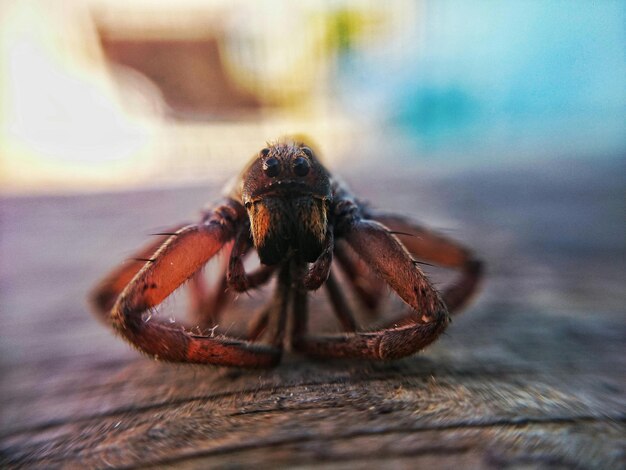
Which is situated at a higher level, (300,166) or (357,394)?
(300,166)

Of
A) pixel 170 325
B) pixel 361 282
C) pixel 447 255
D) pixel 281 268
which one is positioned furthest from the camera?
pixel 361 282

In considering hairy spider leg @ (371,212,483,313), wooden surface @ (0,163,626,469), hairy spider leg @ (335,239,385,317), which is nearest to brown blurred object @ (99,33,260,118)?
wooden surface @ (0,163,626,469)

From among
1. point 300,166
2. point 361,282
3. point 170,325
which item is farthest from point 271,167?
point 361,282

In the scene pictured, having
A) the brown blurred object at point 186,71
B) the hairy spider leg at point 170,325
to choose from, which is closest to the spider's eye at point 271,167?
the hairy spider leg at point 170,325

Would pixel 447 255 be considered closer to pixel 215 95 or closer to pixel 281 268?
pixel 281 268

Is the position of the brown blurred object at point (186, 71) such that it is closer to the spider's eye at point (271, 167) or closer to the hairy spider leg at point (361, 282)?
the hairy spider leg at point (361, 282)

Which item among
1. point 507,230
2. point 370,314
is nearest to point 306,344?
point 370,314
